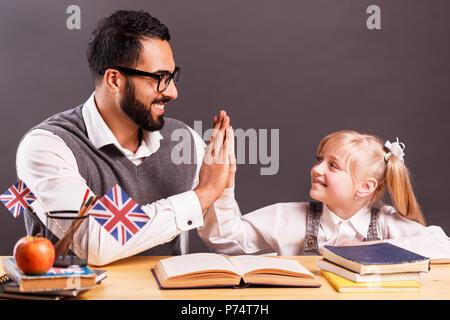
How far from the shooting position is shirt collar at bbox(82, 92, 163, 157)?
2.13 metres

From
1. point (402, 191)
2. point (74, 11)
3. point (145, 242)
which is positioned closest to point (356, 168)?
point (402, 191)

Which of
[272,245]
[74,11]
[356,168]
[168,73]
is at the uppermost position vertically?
[74,11]

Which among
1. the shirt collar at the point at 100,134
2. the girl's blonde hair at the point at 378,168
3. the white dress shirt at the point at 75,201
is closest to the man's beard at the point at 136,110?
the shirt collar at the point at 100,134

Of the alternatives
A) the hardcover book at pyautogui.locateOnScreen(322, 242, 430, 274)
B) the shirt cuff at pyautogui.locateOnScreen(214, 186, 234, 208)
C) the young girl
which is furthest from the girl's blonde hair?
the hardcover book at pyautogui.locateOnScreen(322, 242, 430, 274)

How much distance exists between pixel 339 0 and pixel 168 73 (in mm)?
1408

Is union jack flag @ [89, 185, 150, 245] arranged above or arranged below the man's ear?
below

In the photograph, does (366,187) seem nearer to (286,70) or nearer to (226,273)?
(226,273)

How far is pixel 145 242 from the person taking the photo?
1.69 metres

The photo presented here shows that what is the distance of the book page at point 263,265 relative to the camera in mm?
1422

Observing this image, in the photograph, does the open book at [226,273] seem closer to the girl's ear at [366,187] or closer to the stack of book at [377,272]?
the stack of book at [377,272]

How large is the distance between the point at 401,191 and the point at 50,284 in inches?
51.5

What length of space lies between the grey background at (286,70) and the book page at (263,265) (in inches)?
66.3

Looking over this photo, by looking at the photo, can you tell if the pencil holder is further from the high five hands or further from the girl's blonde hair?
the girl's blonde hair

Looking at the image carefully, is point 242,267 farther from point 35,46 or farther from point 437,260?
point 35,46
